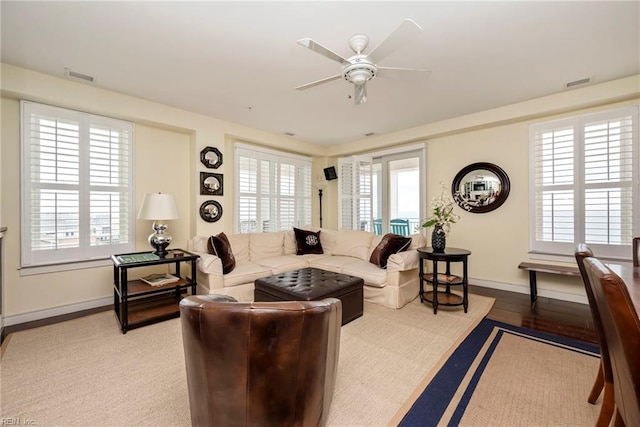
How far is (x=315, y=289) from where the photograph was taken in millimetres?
2691

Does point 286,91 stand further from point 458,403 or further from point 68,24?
point 458,403

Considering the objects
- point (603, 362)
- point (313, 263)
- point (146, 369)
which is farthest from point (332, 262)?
point (603, 362)

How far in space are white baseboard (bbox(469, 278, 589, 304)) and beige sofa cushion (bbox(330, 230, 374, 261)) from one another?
69.4 inches

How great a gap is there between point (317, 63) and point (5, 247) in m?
3.74

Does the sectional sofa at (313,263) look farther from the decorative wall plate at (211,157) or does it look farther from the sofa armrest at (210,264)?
the decorative wall plate at (211,157)

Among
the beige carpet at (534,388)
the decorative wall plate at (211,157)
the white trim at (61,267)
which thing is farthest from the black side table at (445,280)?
the white trim at (61,267)

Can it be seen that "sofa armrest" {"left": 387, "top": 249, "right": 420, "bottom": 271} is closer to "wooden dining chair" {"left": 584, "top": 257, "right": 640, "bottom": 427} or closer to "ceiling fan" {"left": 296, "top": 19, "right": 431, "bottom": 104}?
"ceiling fan" {"left": 296, "top": 19, "right": 431, "bottom": 104}

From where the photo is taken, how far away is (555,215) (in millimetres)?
3549

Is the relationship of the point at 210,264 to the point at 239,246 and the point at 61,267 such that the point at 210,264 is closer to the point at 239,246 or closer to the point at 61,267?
the point at 239,246

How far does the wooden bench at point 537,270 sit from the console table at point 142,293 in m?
4.21

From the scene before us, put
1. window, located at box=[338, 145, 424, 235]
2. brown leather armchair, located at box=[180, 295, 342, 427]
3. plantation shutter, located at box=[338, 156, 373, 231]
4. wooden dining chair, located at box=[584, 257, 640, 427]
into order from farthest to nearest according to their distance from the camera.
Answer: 1. plantation shutter, located at box=[338, 156, 373, 231]
2. window, located at box=[338, 145, 424, 235]
3. brown leather armchair, located at box=[180, 295, 342, 427]
4. wooden dining chair, located at box=[584, 257, 640, 427]

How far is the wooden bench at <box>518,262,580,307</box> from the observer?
3.21 metres

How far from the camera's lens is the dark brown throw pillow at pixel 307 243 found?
4441 mm

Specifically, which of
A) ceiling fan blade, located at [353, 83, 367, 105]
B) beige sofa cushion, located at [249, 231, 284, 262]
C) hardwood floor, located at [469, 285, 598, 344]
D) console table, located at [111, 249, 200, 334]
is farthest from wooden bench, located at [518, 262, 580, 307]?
console table, located at [111, 249, 200, 334]
